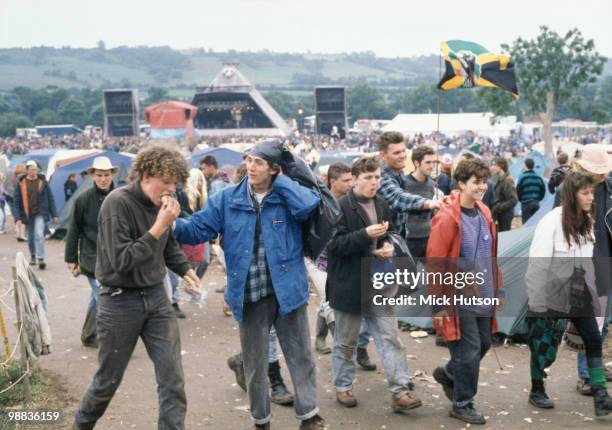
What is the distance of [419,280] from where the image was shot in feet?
19.6

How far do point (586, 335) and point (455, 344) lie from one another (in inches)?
36.0

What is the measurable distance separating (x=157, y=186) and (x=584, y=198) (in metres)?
2.83

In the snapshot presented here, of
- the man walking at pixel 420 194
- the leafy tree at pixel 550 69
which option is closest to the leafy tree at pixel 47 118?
the leafy tree at pixel 550 69

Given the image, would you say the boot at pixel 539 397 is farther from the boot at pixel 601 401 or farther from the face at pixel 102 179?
the face at pixel 102 179

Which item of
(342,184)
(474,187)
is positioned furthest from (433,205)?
(342,184)

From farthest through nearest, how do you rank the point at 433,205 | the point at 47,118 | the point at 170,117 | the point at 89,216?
the point at 47,118
the point at 170,117
the point at 89,216
the point at 433,205

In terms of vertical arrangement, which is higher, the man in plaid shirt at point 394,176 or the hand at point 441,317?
the man in plaid shirt at point 394,176

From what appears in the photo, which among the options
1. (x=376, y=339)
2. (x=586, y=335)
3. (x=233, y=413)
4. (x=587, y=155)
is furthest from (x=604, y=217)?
(x=233, y=413)

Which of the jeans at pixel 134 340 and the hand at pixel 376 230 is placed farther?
the hand at pixel 376 230

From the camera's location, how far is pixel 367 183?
5.63 m

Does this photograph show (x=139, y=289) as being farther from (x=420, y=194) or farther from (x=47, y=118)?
(x=47, y=118)

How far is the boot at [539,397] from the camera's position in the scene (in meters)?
5.66

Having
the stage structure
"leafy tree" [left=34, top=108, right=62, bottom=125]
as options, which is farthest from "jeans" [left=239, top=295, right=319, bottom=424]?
"leafy tree" [left=34, top=108, right=62, bottom=125]

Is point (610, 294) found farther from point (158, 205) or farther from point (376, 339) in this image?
point (158, 205)
